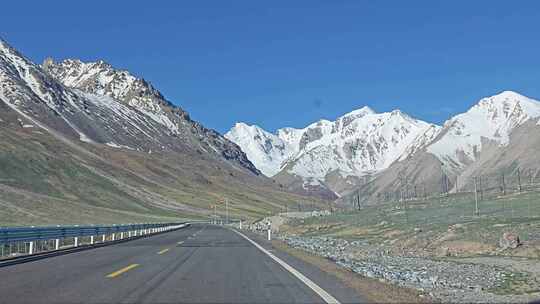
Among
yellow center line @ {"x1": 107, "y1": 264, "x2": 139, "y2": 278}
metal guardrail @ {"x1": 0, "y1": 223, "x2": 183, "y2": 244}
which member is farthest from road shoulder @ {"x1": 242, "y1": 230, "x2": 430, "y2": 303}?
metal guardrail @ {"x1": 0, "y1": 223, "x2": 183, "y2": 244}

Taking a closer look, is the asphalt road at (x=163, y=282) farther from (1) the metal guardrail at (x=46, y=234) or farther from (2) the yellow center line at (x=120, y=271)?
(1) the metal guardrail at (x=46, y=234)

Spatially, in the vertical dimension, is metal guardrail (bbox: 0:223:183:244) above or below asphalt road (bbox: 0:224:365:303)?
above

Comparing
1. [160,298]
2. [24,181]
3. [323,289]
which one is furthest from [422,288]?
[24,181]

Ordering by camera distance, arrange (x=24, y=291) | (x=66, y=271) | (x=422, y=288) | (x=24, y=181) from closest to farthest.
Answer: (x=24, y=291) < (x=422, y=288) < (x=66, y=271) < (x=24, y=181)

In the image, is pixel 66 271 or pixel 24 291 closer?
pixel 24 291

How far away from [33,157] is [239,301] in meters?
175

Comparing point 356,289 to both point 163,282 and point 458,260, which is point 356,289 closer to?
point 163,282

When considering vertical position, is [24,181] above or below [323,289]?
above

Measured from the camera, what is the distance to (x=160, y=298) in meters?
12.8

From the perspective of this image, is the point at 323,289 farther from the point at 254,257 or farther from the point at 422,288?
the point at 254,257

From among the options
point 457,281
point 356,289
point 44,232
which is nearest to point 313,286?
point 356,289

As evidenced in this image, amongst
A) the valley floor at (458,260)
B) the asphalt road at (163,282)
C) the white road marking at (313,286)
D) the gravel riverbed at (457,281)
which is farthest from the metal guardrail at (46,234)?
the gravel riverbed at (457,281)

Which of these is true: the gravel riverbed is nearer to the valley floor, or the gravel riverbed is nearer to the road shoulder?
the valley floor

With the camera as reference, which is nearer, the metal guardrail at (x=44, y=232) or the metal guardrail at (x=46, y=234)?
the metal guardrail at (x=44, y=232)
